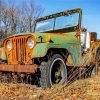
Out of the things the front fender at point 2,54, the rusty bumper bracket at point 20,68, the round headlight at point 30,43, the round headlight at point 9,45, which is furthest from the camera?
the front fender at point 2,54

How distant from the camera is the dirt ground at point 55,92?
22.1 feet

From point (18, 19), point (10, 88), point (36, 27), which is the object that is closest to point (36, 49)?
point (10, 88)

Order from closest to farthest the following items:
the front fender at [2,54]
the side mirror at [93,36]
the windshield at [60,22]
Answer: the front fender at [2,54] < the windshield at [60,22] < the side mirror at [93,36]

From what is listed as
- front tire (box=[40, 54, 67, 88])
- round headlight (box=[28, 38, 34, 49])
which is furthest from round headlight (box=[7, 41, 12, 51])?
front tire (box=[40, 54, 67, 88])

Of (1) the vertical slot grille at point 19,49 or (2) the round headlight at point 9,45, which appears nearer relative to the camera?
(1) the vertical slot grille at point 19,49

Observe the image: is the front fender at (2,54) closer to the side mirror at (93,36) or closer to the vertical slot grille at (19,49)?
the vertical slot grille at (19,49)

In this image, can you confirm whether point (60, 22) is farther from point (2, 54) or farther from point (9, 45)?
point (2, 54)

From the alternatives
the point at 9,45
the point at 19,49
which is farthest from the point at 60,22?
the point at 19,49

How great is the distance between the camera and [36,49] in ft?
26.0

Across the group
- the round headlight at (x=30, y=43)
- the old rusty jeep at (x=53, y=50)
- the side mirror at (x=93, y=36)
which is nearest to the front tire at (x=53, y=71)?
the old rusty jeep at (x=53, y=50)

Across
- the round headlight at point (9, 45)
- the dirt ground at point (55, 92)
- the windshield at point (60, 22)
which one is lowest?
the dirt ground at point (55, 92)

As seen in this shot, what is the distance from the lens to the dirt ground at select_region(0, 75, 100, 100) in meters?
6.72

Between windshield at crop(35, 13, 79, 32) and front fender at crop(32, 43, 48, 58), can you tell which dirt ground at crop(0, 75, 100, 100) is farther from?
windshield at crop(35, 13, 79, 32)

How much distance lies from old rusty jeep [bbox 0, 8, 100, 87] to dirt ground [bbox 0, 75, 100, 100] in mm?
403
